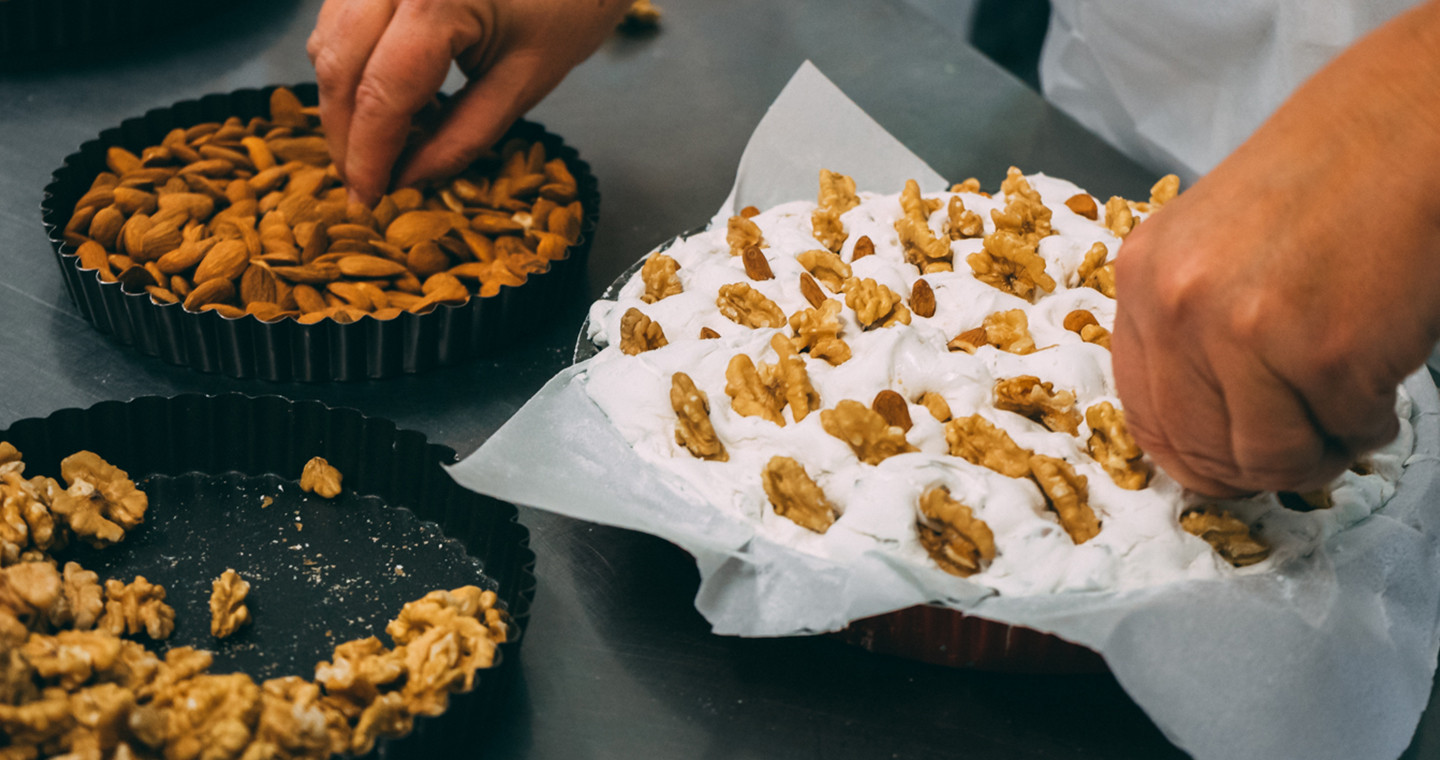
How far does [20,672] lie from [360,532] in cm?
24

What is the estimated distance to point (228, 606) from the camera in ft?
2.25

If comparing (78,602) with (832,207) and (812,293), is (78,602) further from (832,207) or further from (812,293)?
(832,207)

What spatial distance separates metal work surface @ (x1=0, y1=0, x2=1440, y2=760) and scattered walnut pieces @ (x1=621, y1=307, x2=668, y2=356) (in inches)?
5.0

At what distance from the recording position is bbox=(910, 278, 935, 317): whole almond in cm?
83

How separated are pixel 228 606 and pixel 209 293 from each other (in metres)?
0.29

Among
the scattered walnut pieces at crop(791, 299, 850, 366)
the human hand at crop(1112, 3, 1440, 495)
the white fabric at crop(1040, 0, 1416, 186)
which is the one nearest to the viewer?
the human hand at crop(1112, 3, 1440, 495)

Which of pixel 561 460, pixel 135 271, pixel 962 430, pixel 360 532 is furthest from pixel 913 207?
pixel 135 271

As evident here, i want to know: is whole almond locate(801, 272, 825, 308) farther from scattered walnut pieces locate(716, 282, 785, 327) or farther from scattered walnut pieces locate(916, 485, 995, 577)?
scattered walnut pieces locate(916, 485, 995, 577)

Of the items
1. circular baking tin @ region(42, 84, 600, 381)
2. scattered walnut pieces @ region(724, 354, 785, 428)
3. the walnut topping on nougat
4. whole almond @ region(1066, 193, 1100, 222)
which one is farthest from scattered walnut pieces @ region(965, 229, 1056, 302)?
circular baking tin @ region(42, 84, 600, 381)

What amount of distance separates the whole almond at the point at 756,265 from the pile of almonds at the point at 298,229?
0.58ft

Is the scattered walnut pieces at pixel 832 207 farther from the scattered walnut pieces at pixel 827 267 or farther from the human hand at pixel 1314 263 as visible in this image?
the human hand at pixel 1314 263

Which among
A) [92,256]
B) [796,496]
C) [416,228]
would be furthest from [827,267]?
[92,256]

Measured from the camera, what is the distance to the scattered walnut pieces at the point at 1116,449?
26.7 inches

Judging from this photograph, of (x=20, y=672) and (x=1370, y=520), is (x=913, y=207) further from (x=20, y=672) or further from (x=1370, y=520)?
(x=20, y=672)
